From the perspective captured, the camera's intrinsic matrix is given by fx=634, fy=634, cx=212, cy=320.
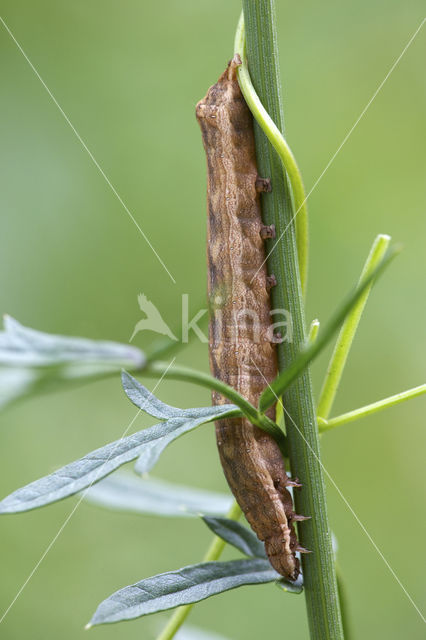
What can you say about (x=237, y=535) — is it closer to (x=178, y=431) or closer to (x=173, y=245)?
(x=178, y=431)

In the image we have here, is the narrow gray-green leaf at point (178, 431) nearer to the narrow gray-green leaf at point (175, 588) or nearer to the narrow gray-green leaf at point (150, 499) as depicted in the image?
the narrow gray-green leaf at point (175, 588)

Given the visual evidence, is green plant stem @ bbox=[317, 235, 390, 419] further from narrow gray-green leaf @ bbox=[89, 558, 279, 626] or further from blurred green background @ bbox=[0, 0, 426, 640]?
blurred green background @ bbox=[0, 0, 426, 640]

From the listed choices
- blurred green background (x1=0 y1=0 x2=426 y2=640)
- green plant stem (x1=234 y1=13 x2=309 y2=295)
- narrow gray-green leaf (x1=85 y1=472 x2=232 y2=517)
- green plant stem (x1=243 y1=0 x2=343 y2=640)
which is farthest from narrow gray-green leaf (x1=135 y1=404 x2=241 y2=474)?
blurred green background (x1=0 y1=0 x2=426 y2=640)

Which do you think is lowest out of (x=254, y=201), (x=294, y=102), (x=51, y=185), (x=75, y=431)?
(x=75, y=431)

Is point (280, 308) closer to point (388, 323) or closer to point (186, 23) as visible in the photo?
point (388, 323)

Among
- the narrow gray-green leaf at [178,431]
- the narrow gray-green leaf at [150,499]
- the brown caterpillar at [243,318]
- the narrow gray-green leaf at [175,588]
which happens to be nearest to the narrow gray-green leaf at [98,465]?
the narrow gray-green leaf at [178,431]

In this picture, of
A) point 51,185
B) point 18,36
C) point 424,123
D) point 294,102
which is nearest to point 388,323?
point 424,123
